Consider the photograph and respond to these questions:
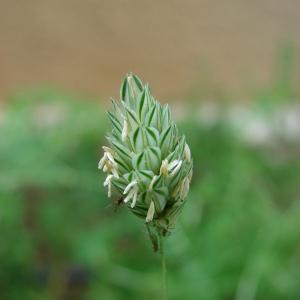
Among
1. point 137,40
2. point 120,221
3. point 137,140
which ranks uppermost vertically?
point 137,40

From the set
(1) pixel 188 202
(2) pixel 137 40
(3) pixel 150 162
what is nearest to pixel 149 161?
(3) pixel 150 162

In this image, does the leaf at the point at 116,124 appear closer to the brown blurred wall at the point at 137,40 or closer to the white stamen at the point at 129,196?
the white stamen at the point at 129,196

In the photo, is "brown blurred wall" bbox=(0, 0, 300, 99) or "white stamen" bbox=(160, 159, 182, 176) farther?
"brown blurred wall" bbox=(0, 0, 300, 99)

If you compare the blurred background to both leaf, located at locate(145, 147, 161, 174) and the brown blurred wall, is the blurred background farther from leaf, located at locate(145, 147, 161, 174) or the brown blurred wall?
leaf, located at locate(145, 147, 161, 174)

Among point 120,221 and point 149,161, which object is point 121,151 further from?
point 120,221

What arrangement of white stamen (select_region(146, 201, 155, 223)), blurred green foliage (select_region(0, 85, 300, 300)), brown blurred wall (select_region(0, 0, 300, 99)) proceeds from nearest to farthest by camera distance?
white stamen (select_region(146, 201, 155, 223)) < blurred green foliage (select_region(0, 85, 300, 300)) < brown blurred wall (select_region(0, 0, 300, 99))

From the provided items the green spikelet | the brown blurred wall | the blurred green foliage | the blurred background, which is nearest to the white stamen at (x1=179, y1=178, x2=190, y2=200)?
the green spikelet

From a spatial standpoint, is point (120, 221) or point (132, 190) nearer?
point (132, 190)
